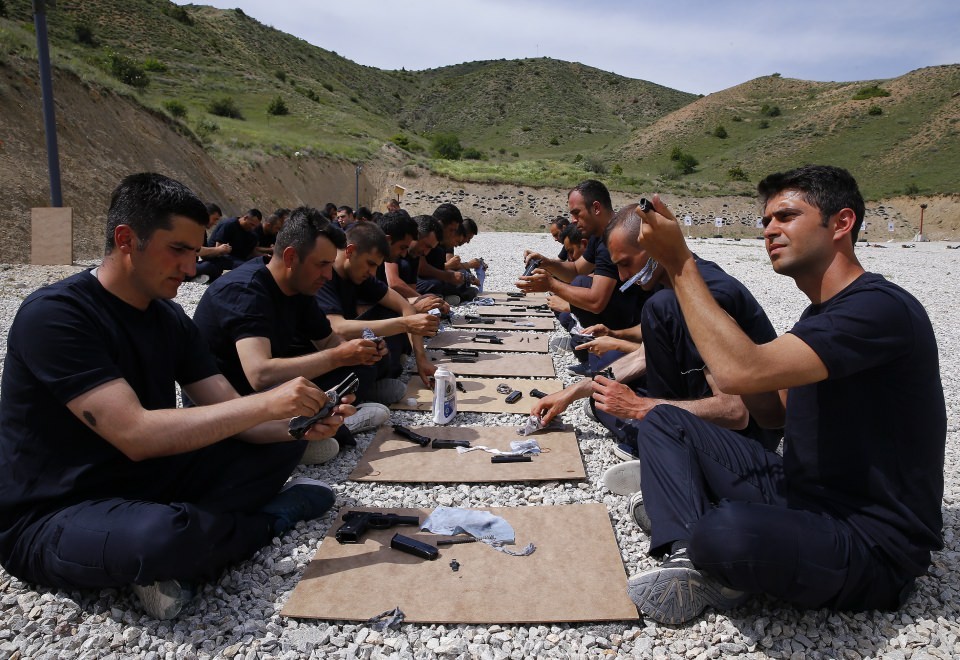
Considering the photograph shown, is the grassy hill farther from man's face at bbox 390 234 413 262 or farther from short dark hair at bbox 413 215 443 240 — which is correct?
man's face at bbox 390 234 413 262

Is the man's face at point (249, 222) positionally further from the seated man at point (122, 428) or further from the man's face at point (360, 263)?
the seated man at point (122, 428)

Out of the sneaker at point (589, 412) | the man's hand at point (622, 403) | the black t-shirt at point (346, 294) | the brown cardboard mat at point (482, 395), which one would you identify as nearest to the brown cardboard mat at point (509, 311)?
the brown cardboard mat at point (482, 395)

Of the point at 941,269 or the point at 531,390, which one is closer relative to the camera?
the point at 531,390

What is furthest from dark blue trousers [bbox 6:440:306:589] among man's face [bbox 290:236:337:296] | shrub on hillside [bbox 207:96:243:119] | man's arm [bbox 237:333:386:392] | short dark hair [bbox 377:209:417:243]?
shrub on hillside [bbox 207:96:243:119]

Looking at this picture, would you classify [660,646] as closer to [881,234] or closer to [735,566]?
[735,566]

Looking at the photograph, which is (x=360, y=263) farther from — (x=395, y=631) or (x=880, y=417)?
(x=880, y=417)

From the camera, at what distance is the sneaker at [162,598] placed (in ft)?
7.84

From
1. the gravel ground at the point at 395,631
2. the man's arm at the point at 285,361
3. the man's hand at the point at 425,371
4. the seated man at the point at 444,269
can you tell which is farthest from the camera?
the seated man at the point at 444,269

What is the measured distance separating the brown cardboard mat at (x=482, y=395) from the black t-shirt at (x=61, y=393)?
276 cm

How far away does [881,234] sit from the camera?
38.8 metres

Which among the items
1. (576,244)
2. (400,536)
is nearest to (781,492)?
(400,536)

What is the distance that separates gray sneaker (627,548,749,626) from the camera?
2.40 metres

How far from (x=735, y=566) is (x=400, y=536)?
152 cm

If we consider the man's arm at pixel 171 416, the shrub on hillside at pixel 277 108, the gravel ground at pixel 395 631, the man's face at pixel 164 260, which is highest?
the shrub on hillside at pixel 277 108
